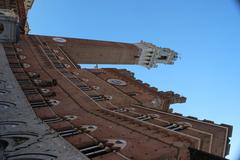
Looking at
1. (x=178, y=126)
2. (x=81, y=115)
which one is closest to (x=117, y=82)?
(x=81, y=115)

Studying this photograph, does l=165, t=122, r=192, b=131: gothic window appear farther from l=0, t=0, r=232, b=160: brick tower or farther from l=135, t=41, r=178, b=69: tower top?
l=135, t=41, r=178, b=69: tower top

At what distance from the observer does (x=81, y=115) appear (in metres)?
25.9

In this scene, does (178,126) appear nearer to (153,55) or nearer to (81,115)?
(81,115)

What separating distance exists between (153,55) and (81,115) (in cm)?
3813

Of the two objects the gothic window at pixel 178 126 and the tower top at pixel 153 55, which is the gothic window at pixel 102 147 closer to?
the gothic window at pixel 178 126

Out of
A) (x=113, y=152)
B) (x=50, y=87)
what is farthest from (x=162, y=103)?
(x=113, y=152)

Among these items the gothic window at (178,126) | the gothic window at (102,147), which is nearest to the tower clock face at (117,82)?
the gothic window at (178,126)

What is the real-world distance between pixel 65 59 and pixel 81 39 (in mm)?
9709

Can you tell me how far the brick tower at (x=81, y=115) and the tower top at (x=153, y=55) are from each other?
14.2 m

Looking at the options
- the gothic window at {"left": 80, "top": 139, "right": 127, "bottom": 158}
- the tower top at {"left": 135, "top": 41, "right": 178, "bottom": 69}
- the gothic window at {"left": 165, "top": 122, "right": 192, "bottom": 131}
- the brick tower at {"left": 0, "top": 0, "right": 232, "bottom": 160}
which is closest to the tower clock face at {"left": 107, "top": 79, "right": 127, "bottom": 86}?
the brick tower at {"left": 0, "top": 0, "right": 232, "bottom": 160}

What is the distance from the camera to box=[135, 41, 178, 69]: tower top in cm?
6125

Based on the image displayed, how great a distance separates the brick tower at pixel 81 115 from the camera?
1661 cm

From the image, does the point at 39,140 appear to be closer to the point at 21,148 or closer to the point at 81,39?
the point at 21,148

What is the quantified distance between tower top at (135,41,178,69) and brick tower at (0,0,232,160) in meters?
14.2
